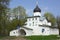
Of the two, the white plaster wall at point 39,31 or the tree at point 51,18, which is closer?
the white plaster wall at point 39,31

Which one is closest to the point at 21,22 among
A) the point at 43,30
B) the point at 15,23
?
the point at 15,23

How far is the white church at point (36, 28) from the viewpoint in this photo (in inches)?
2587

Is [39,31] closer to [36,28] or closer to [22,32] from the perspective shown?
[36,28]

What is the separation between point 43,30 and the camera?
6581 cm

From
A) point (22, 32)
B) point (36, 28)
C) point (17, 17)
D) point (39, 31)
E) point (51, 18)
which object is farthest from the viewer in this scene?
point (51, 18)

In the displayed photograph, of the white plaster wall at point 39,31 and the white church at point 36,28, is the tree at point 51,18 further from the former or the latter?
the white plaster wall at point 39,31

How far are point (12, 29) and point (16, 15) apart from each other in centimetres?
706

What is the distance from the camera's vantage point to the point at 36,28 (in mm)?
67750

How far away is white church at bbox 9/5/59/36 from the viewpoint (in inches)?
2587

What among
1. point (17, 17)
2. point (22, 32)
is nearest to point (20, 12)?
point (17, 17)

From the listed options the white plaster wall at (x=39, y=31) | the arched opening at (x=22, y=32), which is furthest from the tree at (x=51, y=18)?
the arched opening at (x=22, y=32)

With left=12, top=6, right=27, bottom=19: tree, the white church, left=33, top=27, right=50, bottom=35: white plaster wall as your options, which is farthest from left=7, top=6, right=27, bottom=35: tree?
left=33, top=27, right=50, bottom=35: white plaster wall

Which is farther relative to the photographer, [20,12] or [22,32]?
[20,12]

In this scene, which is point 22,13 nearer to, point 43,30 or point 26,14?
point 26,14
